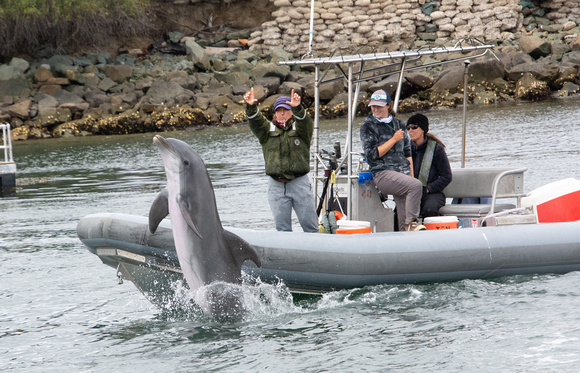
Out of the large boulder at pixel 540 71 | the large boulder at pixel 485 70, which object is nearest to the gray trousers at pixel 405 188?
the large boulder at pixel 485 70

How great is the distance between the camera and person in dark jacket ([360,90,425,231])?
7.68 metres

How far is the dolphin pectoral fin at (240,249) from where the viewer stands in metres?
6.36

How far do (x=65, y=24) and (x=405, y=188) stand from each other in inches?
1205

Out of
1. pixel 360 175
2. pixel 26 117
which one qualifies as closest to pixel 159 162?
pixel 26 117

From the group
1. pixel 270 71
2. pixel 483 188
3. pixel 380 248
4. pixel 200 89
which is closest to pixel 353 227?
pixel 380 248

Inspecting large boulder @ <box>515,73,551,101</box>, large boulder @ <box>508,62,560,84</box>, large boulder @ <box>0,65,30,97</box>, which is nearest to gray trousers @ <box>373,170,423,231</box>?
large boulder @ <box>515,73,551,101</box>

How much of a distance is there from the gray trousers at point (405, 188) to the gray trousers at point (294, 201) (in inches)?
27.5

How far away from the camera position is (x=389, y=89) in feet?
93.5

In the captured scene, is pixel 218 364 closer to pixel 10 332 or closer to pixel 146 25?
pixel 10 332

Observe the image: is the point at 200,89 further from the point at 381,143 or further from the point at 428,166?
the point at 381,143

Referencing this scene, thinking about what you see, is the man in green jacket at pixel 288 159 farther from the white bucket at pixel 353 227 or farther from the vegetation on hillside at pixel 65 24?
the vegetation on hillside at pixel 65 24

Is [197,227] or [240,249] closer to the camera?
[197,227]

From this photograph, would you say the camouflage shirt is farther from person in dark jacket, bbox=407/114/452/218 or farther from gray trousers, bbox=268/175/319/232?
gray trousers, bbox=268/175/319/232

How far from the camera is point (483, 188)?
28.0 ft
